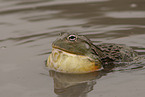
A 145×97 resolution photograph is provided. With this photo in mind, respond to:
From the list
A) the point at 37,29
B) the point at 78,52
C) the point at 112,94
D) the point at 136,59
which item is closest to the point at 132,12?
the point at 37,29

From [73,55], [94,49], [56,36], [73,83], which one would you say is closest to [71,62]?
[73,55]

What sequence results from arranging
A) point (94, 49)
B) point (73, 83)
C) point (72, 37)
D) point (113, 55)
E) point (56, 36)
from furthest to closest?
point (56, 36), point (113, 55), point (94, 49), point (72, 37), point (73, 83)

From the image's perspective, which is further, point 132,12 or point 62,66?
point 132,12

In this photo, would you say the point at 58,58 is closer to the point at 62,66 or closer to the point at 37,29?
the point at 62,66

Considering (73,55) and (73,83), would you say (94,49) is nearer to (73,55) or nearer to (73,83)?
(73,55)

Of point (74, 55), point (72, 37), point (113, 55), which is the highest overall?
point (72, 37)

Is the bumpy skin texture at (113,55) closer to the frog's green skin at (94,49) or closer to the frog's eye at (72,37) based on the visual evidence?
the frog's green skin at (94,49)

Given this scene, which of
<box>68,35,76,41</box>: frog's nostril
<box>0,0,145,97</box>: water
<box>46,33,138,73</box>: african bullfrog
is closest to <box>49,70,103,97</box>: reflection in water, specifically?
<box>0,0,145,97</box>: water

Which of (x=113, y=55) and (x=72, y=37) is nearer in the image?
(x=72, y=37)
